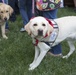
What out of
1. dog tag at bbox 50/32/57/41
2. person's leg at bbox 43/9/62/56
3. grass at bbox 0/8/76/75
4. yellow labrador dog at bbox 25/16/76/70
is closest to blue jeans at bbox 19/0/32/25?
grass at bbox 0/8/76/75

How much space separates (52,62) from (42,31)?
0.80m

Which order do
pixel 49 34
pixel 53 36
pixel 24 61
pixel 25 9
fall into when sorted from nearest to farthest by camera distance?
pixel 49 34, pixel 53 36, pixel 24 61, pixel 25 9

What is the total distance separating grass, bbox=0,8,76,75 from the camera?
357 centimetres

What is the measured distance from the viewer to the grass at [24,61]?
3.57 meters

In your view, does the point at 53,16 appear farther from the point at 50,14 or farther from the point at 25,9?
the point at 25,9

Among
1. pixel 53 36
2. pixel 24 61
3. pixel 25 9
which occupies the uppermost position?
pixel 53 36

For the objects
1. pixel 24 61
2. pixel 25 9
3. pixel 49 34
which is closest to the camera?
pixel 49 34

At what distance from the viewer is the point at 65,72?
3598 millimetres

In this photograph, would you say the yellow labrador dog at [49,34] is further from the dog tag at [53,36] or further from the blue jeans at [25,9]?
the blue jeans at [25,9]

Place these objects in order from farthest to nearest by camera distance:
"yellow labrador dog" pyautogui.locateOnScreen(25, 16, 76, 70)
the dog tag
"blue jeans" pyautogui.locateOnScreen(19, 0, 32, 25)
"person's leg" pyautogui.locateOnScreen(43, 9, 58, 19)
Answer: "blue jeans" pyautogui.locateOnScreen(19, 0, 32, 25), "person's leg" pyautogui.locateOnScreen(43, 9, 58, 19), the dog tag, "yellow labrador dog" pyautogui.locateOnScreen(25, 16, 76, 70)

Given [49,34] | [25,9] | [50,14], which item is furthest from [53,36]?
[25,9]

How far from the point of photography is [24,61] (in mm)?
3875

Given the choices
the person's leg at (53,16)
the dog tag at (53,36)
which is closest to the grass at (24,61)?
the person's leg at (53,16)

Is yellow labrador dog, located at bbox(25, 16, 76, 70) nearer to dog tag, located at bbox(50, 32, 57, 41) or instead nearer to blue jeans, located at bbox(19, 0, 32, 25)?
dog tag, located at bbox(50, 32, 57, 41)
